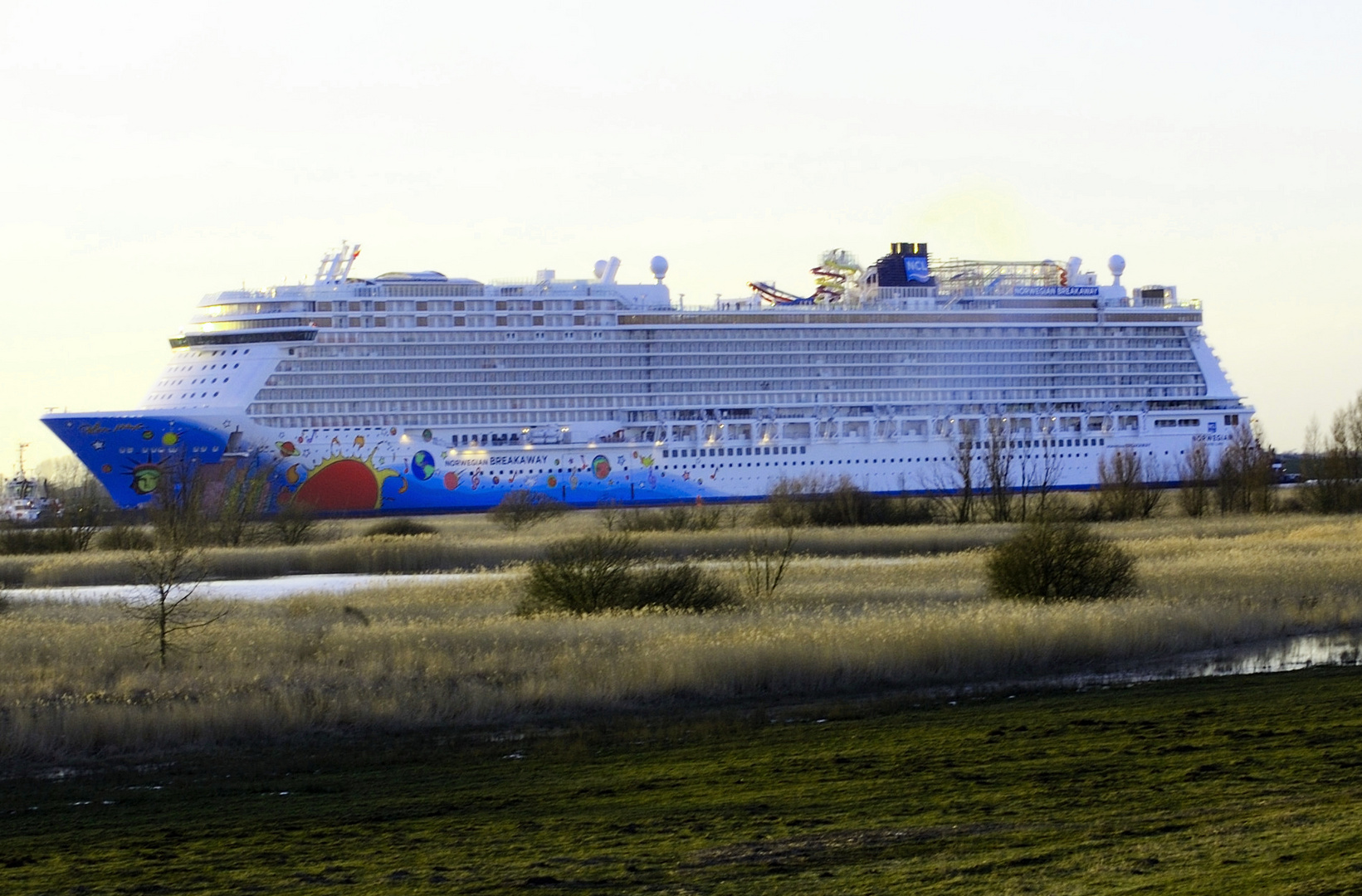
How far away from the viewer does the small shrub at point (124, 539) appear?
166 ft

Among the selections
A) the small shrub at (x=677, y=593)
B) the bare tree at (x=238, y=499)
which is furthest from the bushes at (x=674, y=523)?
the small shrub at (x=677, y=593)

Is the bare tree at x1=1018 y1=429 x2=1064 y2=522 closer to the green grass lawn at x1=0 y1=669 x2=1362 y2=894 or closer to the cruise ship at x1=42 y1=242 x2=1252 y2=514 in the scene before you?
the cruise ship at x1=42 y1=242 x2=1252 y2=514

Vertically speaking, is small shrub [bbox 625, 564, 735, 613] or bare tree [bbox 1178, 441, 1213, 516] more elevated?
bare tree [bbox 1178, 441, 1213, 516]

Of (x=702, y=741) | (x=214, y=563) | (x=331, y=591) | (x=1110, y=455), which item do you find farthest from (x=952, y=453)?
(x=702, y=741)

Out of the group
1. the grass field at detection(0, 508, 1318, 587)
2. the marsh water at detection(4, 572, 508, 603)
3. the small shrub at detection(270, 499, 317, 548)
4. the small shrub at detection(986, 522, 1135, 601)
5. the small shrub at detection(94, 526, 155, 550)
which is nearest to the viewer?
the small shrub at detection(986, 522, 1135, 601)

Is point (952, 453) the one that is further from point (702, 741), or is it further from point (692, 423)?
point (702, 741)

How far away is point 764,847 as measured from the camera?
394 inches

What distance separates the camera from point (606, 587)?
27219mm

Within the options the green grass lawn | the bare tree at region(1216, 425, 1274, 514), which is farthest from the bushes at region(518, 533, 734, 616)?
the bare tree at region(1216, 425, 1274, 514)

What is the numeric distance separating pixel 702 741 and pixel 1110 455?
262 feet

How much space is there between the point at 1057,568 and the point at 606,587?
28.5 ft

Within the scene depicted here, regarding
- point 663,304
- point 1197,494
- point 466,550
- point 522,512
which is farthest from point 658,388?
point 466,550

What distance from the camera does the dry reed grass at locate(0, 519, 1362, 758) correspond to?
17266 mm

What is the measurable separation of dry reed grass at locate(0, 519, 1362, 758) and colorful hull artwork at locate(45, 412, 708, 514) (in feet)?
148
